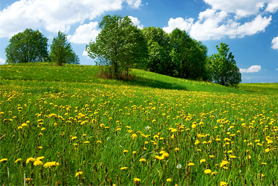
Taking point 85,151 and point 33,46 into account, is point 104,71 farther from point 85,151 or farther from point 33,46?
point 33,46

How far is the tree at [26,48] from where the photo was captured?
5269cm

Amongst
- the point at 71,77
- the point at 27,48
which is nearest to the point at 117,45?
the point at 71,77

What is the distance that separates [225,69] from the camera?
39344mm

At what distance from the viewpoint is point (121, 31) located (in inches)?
936

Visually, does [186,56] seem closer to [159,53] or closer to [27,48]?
[159,53]

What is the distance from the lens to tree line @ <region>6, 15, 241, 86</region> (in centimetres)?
2375

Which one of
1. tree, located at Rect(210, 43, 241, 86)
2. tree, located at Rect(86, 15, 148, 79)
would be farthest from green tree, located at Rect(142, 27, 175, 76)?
tree, located at Rect(86, 15, 148, 79)

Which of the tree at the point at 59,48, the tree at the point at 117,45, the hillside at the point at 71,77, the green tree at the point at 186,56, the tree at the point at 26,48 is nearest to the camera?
the hillside at the point at 71,77

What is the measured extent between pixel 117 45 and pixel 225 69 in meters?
26.6

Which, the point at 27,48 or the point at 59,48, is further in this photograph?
the point at 27,48

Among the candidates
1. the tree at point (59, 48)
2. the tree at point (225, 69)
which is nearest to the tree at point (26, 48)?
the tree at point (59, 48)

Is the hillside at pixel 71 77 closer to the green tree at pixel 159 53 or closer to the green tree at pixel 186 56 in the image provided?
the green tree at pixel 159 53

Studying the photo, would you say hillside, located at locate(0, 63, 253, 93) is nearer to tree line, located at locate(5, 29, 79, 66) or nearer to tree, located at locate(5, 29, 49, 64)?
tree line, located at locate(5, 29, 79, 66)

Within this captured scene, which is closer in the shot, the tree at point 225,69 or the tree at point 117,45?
the tree at point 117,45
